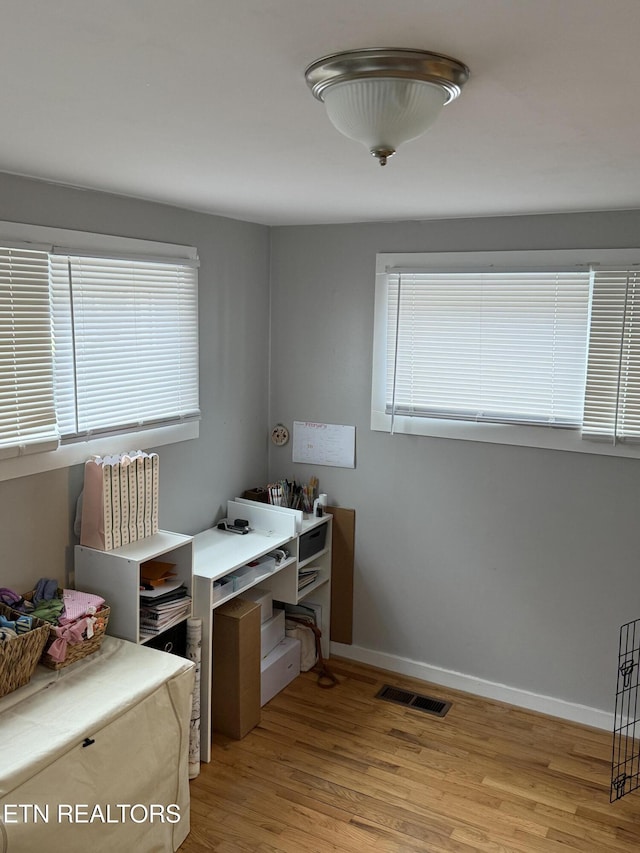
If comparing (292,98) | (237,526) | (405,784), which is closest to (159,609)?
(237,526)

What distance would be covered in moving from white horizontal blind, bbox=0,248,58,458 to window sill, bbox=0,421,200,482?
0.17ft

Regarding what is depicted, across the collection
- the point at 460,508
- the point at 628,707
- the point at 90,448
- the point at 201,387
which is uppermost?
the point at 201,387

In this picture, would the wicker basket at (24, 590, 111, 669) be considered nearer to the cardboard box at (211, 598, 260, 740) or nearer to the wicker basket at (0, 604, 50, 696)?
the wicker basket at (0, 604, 50, 696)

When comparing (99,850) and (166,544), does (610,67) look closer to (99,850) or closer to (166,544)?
(166,544)

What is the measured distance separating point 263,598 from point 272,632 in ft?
0.86

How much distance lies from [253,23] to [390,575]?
3.21 metres

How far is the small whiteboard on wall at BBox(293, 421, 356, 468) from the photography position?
13.2 feet

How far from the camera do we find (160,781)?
257 cm

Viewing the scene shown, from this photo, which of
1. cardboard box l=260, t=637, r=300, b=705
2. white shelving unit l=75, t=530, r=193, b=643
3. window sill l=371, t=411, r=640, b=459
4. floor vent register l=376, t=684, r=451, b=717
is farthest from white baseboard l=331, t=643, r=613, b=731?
white shelving unit l=75, t=530, r=193, b=643

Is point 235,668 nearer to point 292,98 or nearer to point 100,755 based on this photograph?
point 100,755

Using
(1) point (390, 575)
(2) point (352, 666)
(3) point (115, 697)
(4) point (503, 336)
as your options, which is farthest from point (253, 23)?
(2) point (352, 666)

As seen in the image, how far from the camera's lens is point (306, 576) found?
393cm

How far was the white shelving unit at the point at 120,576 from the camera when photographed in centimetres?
283

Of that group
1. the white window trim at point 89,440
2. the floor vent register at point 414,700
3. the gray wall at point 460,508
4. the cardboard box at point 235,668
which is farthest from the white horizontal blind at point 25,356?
the floor vent register at point 414,700
